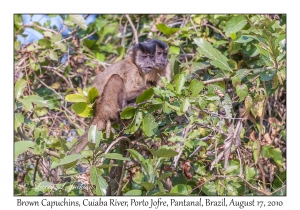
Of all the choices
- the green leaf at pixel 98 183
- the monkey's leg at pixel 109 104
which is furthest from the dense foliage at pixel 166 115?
the monkey's leg at pixel 109 104

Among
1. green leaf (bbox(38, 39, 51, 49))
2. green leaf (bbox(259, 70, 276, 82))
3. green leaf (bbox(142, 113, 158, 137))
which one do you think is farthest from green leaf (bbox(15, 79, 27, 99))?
green leaf (bbox(259, 70, 276, 82))

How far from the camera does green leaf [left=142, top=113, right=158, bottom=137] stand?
3473 mm

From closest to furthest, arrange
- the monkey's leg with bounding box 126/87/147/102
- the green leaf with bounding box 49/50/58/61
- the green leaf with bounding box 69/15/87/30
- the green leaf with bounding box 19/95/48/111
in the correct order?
1. the green leaf with bounding box 19/95/48/111
2. the monkey's leg with bounding box 126/87/147/102
3. the green leaf with bounding box 49/50/58/61
4. the green leaf with bounding box 69/15/87/30

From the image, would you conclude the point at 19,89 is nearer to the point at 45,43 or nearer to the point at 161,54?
the point at 45,43

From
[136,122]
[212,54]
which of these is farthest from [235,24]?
[136,122]

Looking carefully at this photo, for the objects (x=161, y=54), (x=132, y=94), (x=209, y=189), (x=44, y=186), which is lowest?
(x=209, y=189)

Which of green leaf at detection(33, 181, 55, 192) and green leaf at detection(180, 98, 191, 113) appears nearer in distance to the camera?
green leaf at detection(180, 98, 191, 113)

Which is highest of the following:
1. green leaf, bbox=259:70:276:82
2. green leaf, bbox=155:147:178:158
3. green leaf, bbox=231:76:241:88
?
green leaf, bbox=259:70:276:82

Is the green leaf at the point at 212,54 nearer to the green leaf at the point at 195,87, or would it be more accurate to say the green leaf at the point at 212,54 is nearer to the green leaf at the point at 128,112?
the green leaf at the point at 195,87

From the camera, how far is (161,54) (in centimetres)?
524

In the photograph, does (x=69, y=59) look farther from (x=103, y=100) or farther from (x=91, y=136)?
(x=91, y=136)

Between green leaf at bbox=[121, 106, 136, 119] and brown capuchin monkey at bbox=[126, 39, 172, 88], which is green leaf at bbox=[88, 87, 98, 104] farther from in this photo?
brown capuchin monkey at bbox=[126, 39, 172, 88]

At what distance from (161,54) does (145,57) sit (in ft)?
0.61

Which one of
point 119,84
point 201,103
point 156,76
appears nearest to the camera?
point 201,103
